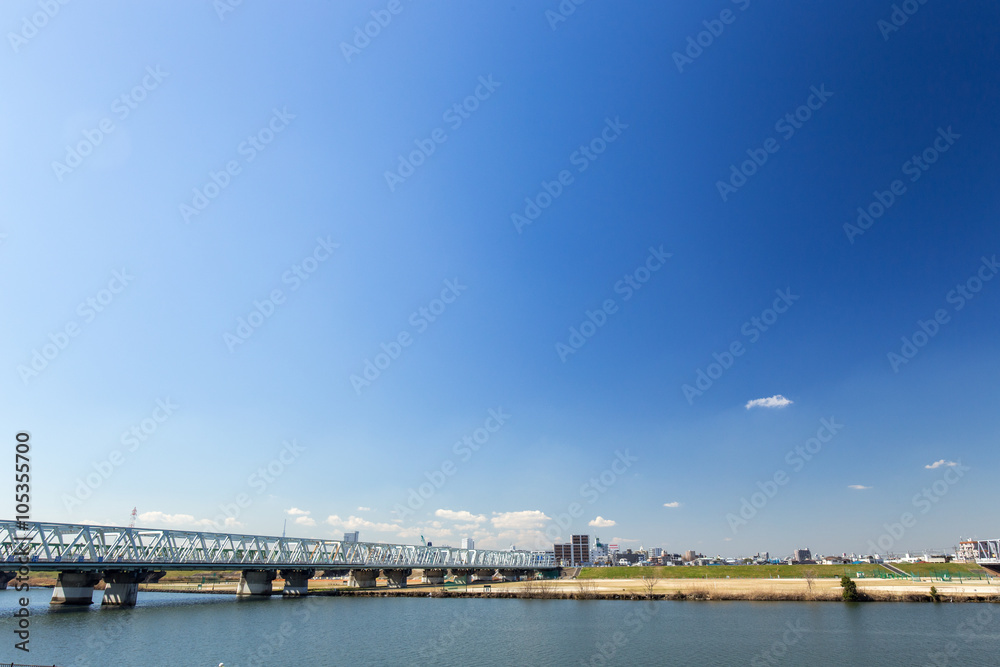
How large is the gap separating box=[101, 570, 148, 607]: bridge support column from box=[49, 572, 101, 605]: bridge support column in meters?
2.15

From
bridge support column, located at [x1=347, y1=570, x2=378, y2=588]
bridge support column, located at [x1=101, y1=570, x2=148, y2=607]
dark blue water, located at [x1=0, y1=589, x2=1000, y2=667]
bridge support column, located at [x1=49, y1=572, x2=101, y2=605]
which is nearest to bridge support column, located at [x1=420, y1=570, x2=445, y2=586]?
bridge support column, located at [x1=347, y1=570, x2=378, y2=588]

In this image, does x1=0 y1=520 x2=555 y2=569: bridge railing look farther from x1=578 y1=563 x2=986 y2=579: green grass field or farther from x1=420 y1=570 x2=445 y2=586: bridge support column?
x1=578 y1=563 x2=986 y2=579: green grass field

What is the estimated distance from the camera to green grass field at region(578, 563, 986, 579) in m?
125

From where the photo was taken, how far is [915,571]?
5074 inches

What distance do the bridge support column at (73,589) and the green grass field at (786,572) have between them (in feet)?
395

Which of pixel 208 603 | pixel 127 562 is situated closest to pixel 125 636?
pixel 127 562

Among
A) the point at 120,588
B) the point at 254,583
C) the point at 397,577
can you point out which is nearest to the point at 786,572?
the point at 397,577

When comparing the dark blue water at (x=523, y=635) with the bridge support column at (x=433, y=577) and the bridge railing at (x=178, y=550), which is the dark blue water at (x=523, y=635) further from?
the bridge support column at (x=433, y=577)

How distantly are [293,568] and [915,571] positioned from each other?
149 meters

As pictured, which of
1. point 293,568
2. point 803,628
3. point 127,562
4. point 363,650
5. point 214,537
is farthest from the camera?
point 293,568

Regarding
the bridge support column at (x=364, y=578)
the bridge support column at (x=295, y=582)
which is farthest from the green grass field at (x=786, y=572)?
the bridge support column at (x=295, y=582)

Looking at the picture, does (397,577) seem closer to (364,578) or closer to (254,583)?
(364,578)

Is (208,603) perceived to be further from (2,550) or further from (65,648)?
(65,648)

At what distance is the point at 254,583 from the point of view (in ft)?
328
